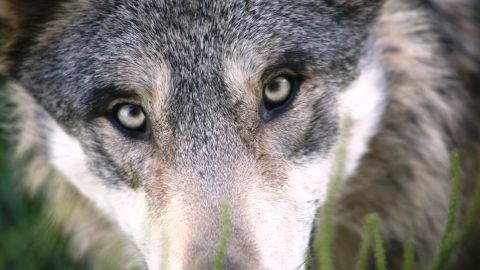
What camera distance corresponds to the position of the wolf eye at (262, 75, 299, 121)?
245 cm

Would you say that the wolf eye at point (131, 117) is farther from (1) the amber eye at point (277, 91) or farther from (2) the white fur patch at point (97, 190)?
(1) the amber eye at point (277, 91)

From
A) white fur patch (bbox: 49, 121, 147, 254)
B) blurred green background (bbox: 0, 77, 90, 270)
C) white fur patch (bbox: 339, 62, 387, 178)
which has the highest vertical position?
white fur patch (bbox: 339, 62, 387, 178)

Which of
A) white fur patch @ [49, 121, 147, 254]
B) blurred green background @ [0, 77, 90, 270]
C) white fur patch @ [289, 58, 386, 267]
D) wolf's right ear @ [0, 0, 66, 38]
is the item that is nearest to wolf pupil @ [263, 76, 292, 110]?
white fur patch @ [289, 58, 386, 267]

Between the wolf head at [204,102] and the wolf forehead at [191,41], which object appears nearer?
the wolf head at [204,102]

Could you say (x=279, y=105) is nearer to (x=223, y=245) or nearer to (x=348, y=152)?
(x=348, y=152)

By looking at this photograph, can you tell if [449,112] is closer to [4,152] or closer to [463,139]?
[463,139]

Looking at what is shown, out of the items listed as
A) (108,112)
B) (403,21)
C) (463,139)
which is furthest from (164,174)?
(463,139)

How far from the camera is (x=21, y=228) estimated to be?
3635 mm

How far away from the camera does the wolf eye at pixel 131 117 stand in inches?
98.3

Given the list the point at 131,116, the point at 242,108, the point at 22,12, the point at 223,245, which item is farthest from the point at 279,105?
the point at 22,12

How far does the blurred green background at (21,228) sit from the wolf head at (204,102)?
2.29ft

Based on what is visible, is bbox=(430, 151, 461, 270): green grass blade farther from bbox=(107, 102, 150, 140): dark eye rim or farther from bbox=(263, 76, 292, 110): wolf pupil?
bbox=(107, 102, 150, 140): dark eye rim

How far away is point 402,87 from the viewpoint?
2811 mm

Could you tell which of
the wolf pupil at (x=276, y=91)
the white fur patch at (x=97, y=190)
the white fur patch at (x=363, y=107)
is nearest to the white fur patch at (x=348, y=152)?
the white fur patch at (x=363, y=107)
